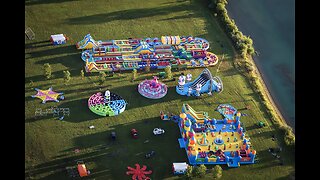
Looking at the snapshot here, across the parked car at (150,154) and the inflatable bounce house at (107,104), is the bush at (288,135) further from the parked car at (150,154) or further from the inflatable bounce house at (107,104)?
the inflatable bounce house at (107,104)

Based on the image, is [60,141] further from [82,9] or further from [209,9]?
[209,9]

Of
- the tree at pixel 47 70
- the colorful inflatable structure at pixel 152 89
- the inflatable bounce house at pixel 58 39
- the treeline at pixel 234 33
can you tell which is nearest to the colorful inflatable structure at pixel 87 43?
the inflatable bounce house at pixel 58 39

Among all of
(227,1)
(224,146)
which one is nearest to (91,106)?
(224,146)

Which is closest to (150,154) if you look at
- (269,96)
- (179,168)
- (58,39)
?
(179,168)

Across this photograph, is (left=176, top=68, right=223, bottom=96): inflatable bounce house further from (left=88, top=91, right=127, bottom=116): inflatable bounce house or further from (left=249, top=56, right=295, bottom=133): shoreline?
(left=88, top=91, right=127, bottom=116): inflatable bounce house

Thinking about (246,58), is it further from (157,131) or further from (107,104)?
(107,104)
